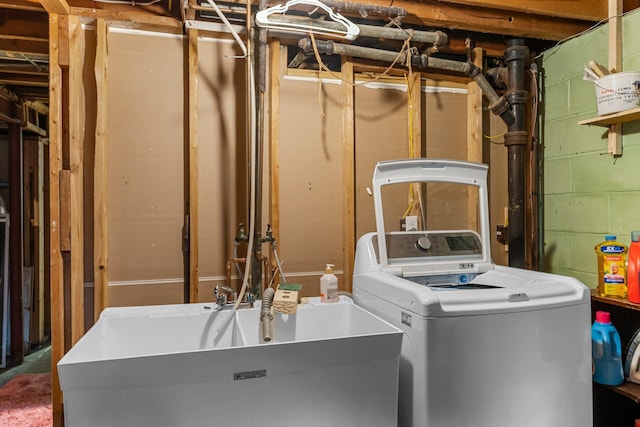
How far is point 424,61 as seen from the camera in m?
2.33

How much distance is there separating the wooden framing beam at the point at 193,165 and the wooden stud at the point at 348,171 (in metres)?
0.78

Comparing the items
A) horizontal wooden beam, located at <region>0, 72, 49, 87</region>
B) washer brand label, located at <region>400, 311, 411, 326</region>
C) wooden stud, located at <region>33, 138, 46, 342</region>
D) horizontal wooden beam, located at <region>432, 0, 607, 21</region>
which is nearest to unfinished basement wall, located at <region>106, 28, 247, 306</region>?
washer brand label, located at <region>400, 311, 411, 326</region>

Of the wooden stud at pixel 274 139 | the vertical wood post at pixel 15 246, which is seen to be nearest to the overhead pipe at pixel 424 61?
the wooden stud at pixel 274 139

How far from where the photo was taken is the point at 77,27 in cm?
197

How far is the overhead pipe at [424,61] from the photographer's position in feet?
7.17

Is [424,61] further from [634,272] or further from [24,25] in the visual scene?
[24,25]

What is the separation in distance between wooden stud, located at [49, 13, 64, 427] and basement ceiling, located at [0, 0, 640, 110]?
205 millimetres

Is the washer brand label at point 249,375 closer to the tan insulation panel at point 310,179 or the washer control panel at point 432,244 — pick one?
the washer control panel at point 432,244

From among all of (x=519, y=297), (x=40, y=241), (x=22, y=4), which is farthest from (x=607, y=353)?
(x=40, y=241)

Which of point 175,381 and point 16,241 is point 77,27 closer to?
point 175,381

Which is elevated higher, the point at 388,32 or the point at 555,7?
the point at 555,7

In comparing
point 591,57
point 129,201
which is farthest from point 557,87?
point 129,201

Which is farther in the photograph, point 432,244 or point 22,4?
point 22,4

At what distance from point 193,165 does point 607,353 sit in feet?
6.88
